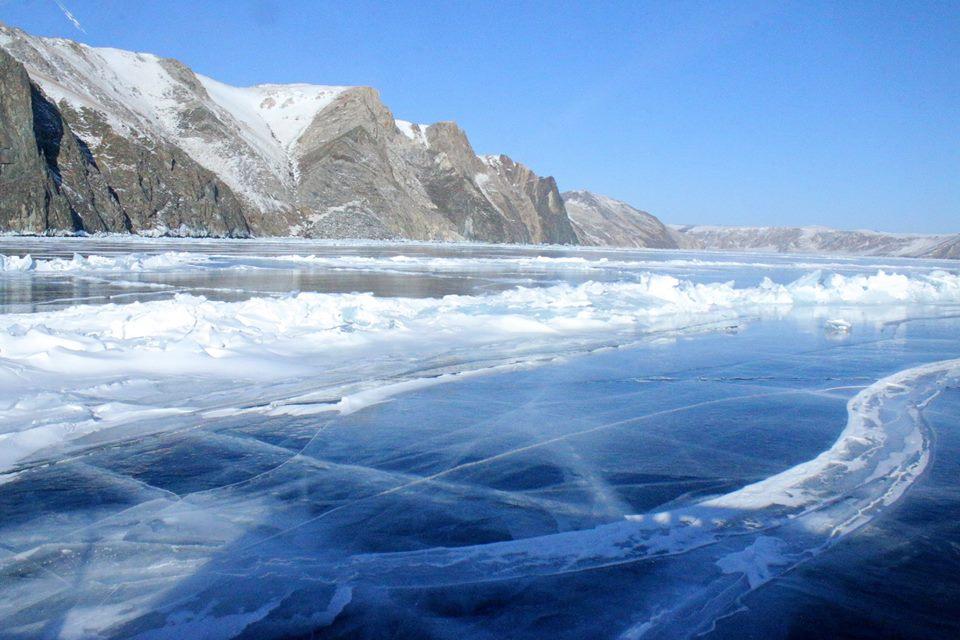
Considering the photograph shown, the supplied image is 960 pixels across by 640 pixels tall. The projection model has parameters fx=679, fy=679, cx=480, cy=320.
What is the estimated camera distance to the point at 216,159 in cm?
8388

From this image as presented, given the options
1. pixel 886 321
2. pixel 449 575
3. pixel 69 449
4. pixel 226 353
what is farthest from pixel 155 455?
pixel 886 321

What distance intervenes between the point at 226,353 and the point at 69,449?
2.89 m

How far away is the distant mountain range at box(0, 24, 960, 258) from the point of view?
55.0 meters

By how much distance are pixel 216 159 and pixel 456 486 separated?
8868cm

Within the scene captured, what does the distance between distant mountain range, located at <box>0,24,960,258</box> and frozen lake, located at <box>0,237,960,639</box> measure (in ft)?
178

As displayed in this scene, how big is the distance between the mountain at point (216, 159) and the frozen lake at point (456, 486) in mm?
54251

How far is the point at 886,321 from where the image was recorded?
1316 centimetres

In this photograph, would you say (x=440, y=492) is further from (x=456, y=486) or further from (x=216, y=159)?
(x=216, y=159)

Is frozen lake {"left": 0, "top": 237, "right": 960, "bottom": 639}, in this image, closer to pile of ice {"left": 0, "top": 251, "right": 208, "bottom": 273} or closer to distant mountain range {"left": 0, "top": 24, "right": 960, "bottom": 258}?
pile of ice {"left": 0, "top": 251, "right": 208, "bottom": 273}

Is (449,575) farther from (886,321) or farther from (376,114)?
(376,114)

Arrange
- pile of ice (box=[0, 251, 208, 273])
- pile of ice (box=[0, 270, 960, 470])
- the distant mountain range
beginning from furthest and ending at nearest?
the distant mountain range < pile of ice (box=[0, 251, 208, 273]) < pile of ice (box=[0, 270, 960, 470])

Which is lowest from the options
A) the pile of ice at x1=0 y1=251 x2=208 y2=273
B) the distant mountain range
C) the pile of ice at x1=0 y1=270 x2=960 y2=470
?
the pile of ice at x1=0 y1=270 x2=960 y2=470

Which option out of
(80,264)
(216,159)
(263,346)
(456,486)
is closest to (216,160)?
(216,159)

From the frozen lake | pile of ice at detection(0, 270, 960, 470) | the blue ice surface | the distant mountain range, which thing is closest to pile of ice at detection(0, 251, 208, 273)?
pile of ice at detection(0, 270, 960, 470)
